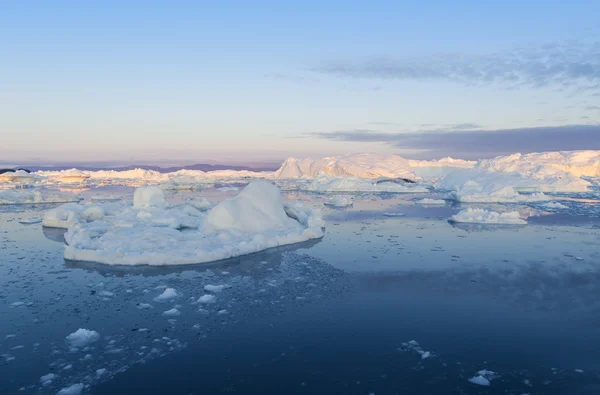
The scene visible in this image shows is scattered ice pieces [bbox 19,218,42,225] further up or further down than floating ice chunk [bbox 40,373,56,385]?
further up

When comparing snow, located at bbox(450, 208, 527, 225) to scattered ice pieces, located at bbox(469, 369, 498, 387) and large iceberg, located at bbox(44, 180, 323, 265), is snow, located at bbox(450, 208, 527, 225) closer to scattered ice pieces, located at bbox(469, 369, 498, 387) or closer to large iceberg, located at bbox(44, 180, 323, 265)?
large iceberg, located at bbox(44, 180, 323, 265)

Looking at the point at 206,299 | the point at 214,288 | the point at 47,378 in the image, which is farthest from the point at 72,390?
the point at 214,288

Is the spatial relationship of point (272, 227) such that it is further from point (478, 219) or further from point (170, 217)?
point (478, 219)

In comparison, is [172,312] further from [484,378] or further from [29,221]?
[29,221]

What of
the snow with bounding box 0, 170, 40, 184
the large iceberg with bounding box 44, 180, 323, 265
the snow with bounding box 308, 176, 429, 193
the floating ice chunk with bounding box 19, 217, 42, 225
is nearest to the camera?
the large iceberg with bounding box 44, 180, 323, 265

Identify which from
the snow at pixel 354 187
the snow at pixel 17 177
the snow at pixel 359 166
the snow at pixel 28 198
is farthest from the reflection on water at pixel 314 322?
the snow at pixel 17 177

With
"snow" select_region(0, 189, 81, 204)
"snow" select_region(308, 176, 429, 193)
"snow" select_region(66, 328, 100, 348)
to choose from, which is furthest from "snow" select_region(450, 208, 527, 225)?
"snow" select_region(0, 189, 81, 204)

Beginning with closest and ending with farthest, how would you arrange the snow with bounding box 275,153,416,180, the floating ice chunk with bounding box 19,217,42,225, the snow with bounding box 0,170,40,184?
the floating ice chunk with bounding box 19,217,42,225 < the snow with bounding box 0,170,40,184 < the snow with bounding box 275,153,416,180

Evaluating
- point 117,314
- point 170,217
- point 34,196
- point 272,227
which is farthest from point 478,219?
point 34,196
